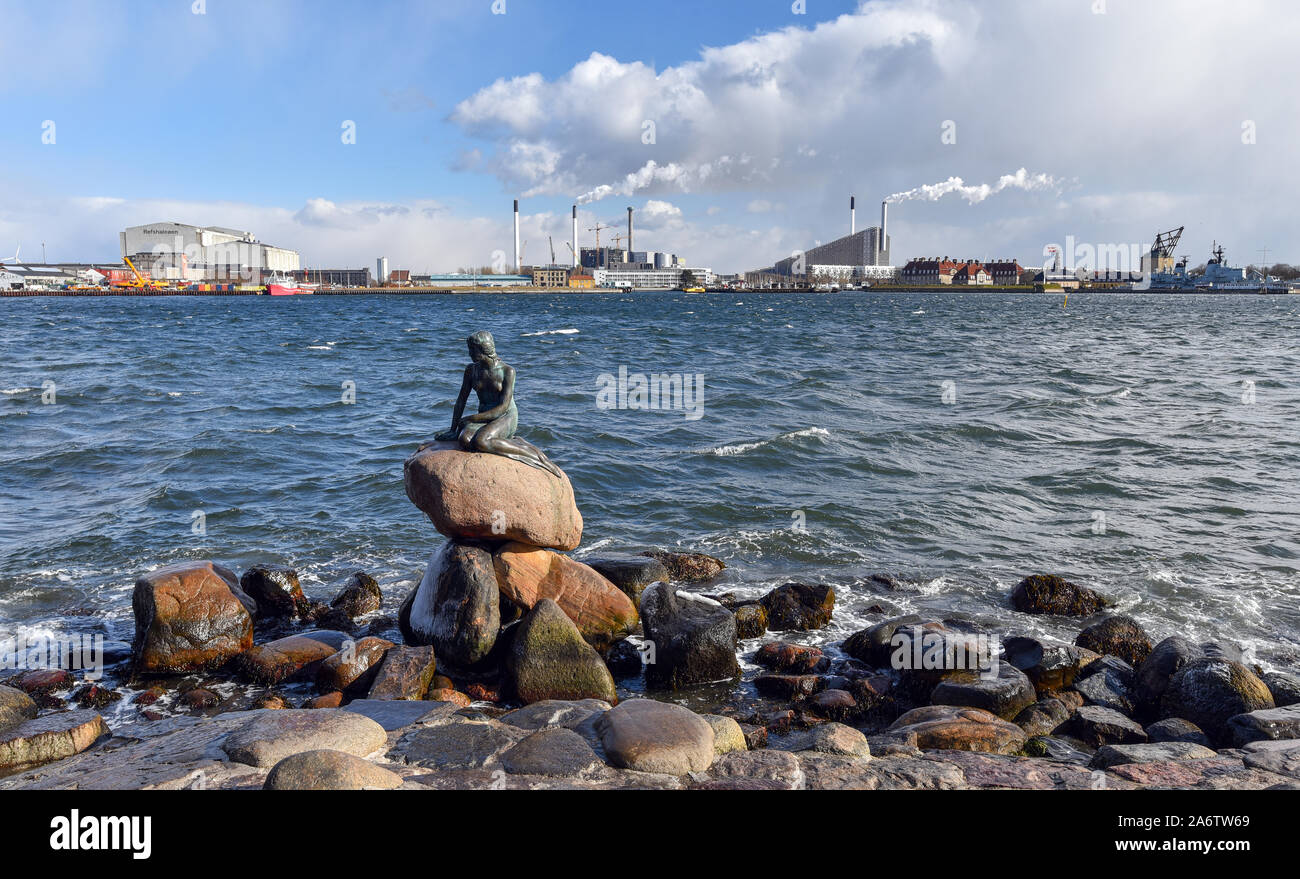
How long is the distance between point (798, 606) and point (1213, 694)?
5292 millimetres

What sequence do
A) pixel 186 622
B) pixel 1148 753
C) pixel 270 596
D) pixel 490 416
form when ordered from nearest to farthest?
1. pixel 1148 753
2. pixel 186 622
3. pixel 490 416
4. pixel 270 596

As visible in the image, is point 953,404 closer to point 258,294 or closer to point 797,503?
point 797,503

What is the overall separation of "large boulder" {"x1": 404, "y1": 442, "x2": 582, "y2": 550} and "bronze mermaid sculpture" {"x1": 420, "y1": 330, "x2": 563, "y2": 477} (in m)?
0.13

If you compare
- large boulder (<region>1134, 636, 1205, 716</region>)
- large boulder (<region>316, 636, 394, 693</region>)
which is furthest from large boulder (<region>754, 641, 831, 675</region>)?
large boulder (<region>316, 636, 394, 693</region>)

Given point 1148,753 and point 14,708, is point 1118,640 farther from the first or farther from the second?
point 14,708

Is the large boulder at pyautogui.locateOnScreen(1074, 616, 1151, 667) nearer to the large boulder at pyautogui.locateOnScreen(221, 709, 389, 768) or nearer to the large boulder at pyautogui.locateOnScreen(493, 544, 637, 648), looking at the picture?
the large boulder at pyautogui.locateOnScreen(493, 544, 637, 648)

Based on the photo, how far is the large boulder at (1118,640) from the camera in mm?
11336

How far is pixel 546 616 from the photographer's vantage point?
33.7 ft

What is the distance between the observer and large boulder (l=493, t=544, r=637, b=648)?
11.2 m

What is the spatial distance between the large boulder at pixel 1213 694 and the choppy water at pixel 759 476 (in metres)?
3.13

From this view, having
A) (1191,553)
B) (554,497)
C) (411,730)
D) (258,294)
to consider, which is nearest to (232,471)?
(554,497)

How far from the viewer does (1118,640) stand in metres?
11.4

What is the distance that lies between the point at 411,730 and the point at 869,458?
713 inches

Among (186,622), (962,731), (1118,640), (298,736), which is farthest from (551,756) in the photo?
(1118,640)
